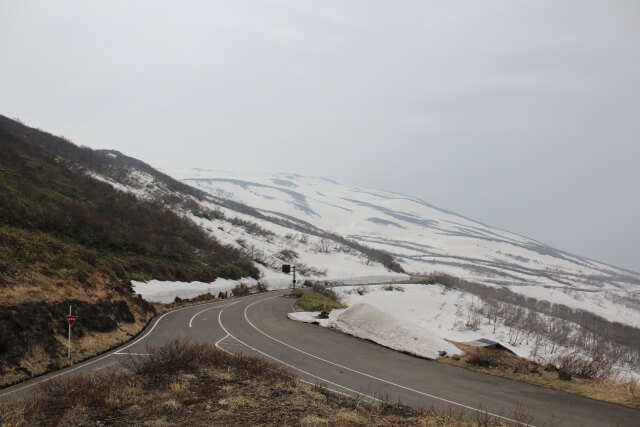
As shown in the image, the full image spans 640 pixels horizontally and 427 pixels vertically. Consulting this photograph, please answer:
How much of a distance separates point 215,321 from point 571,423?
2024 cm

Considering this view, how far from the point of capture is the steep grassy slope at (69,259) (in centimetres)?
1495

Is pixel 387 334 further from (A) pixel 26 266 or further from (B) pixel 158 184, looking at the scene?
(B) pixel 158 184

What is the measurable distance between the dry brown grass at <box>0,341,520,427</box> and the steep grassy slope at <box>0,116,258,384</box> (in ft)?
14.9

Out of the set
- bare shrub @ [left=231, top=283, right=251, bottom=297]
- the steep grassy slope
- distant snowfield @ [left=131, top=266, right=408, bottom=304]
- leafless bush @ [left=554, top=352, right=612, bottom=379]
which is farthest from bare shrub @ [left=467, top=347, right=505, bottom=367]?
bare shrub @ [left=231, top=283, right=251, bottom=297]

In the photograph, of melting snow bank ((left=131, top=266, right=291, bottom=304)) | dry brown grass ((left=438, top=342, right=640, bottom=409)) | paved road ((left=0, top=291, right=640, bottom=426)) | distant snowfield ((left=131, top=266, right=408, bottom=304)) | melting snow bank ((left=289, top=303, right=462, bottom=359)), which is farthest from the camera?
distant snowfield ((left=131, top=266, right=408, bottom=304))

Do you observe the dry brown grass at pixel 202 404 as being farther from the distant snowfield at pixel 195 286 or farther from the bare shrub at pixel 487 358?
the distant snowfield at pixel 195 286

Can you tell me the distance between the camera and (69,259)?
74.2 feet

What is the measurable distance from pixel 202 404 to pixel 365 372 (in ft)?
24.3

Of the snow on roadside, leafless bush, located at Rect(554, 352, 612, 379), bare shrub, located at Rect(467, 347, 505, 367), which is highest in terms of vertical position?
leafless bush, located at Rect(554, 352, 612, 379)

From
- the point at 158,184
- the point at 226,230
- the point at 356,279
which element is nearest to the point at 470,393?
the point at 356,279

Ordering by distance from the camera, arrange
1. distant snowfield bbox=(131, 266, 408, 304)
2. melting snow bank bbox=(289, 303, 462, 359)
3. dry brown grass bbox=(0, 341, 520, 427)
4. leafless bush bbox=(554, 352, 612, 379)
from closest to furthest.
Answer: dry brown grass bbox=(0, 341, 520, 427) → leafless bush bbox=(554, 352, 612, 379) → melting snow bank bbox=(289, 303, 462, 359) → distant snowfield bbox=(131, 266, 408, 304)

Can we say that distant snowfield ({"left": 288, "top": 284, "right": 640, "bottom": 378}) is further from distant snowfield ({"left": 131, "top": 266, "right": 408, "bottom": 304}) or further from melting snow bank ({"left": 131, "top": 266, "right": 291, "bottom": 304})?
melting snow bank ({"left": 131, "top": 266, "right": 291, "bottom": 304})

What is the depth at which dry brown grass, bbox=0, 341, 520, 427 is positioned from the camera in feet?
27.8

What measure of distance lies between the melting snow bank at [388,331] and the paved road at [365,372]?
620mm
